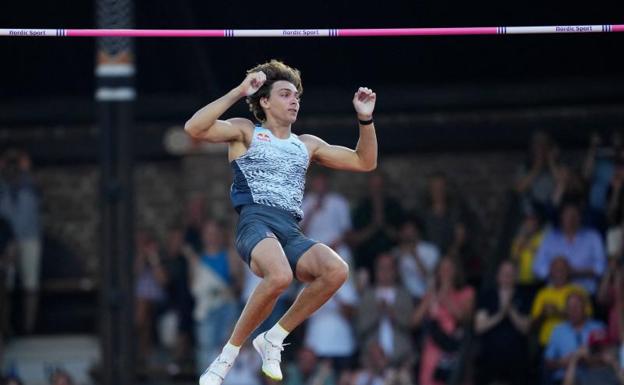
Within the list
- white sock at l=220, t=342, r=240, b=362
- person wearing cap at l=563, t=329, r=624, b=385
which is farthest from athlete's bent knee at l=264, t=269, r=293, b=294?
person wearing cap at l=563, t=329, r=624, b=385

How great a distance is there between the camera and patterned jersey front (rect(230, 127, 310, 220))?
9961mm

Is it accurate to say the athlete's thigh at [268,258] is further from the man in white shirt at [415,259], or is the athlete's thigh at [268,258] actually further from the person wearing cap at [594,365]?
the man in white shirt at [415,259]

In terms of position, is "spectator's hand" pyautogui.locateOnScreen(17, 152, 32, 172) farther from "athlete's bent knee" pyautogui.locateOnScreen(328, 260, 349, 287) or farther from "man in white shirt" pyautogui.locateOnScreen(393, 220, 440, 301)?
"athlete's bent knee" pyautogui.locateOnScreen(328, 260, 349, 287)

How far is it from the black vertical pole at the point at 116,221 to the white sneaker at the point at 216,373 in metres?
4.58

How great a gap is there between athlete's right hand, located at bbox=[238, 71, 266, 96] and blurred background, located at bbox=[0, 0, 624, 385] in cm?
487

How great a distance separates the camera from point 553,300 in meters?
14.7

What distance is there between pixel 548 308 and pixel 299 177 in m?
5.24

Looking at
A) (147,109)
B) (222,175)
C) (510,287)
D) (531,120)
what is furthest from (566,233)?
(147,109)

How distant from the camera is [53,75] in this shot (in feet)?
57.5

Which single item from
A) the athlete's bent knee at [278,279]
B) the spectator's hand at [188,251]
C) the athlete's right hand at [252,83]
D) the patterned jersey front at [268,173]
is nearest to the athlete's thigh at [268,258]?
the athlete's bent knee at [278,279]

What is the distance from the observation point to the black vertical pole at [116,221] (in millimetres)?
14375

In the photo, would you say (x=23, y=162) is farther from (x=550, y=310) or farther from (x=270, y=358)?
(x=270, y=358)

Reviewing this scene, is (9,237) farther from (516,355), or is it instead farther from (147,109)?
(516,355)

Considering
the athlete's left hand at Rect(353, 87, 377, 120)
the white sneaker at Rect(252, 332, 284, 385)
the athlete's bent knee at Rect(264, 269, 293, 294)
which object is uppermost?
the athlete's left hand at Rect(353, 87, 377, 120)
